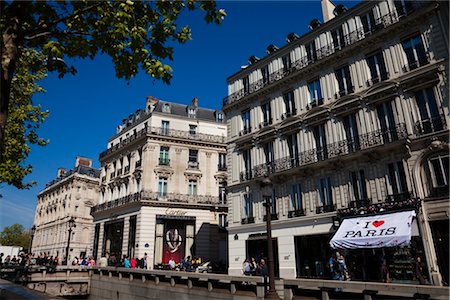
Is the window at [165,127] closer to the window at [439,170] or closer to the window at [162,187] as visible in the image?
the window at [162,187]

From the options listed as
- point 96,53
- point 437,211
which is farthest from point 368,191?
point 96,53

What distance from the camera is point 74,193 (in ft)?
186

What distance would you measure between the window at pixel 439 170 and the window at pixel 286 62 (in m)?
12.1

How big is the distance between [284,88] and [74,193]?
152 feet

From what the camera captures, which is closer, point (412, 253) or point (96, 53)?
point (96, 53)

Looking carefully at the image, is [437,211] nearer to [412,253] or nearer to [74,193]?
[412,253]

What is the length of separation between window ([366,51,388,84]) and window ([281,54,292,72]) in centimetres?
610

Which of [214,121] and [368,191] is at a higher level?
[214,121]

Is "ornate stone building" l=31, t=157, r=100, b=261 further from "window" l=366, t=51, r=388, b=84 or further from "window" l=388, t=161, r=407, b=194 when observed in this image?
"window" l=366, t=51, r=388, b=84

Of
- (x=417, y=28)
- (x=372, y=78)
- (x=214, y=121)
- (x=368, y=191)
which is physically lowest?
(x=368, y=191)

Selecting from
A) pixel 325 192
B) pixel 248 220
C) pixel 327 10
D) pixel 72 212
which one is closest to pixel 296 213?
pixel 325 192

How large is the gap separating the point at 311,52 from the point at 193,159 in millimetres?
19936

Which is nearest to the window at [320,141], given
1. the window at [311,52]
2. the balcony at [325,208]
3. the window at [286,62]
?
the balcony at [325,208]

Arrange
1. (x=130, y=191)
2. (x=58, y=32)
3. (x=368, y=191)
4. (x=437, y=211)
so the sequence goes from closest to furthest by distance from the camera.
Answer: (x=58, y=32)
(x=437, y=211)
(x=368, y=191)
(x=130, y=191)
